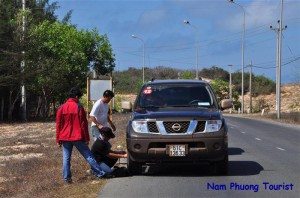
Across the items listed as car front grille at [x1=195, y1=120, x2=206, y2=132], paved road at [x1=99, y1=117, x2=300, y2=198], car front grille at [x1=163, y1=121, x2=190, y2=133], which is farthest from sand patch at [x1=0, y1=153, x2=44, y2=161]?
car front grille at [x1=195, y1=120, x2=206, y2=132]

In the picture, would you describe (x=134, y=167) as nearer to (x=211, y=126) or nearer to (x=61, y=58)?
(x=211, y=126)

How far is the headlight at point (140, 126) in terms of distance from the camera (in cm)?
1271

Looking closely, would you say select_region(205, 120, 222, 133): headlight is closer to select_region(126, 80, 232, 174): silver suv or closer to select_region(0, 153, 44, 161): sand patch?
select_region(126, 80, 232, 174): silver suv

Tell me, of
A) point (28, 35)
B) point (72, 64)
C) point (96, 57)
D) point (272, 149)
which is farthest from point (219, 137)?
point (96, 57)

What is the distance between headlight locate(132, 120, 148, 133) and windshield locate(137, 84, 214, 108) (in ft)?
3.67

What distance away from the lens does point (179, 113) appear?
1280 cm

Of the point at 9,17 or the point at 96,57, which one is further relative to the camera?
the point at 96,57

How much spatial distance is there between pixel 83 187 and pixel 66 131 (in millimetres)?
1186

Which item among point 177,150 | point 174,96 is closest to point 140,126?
point 177,150

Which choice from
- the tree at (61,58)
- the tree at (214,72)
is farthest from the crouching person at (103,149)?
the tree at (214,72)

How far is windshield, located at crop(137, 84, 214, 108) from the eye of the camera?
547 inches

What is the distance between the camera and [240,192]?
36.2 ft

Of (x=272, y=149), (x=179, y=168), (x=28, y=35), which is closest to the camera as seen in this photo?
(x=179, y=168)

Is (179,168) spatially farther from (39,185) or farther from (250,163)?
(39,185)
